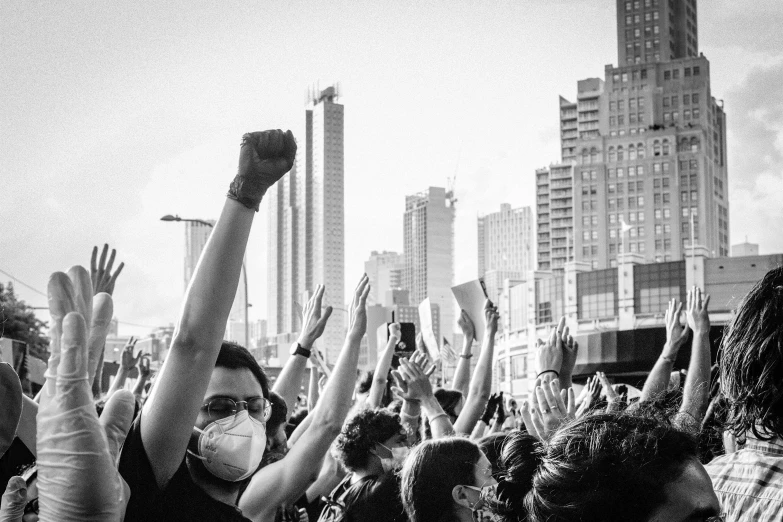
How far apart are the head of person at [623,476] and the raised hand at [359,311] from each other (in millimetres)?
1932

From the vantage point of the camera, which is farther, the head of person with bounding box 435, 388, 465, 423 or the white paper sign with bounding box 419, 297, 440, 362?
the white paper sign with bounding box 419, 297, 440, 362

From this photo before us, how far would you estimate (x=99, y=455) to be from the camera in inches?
74.8

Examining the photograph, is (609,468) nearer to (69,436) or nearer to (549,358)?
(69,436)

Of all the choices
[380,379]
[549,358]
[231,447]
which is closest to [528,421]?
[549,358]

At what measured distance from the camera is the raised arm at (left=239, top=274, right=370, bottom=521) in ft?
11.3

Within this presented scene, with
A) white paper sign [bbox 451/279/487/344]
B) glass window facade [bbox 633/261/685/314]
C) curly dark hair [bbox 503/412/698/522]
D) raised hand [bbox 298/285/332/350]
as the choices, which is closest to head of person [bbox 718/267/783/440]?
curly dark hair [bbox 503/412/698/522]

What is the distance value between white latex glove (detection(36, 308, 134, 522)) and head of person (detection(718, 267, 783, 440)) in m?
1.63

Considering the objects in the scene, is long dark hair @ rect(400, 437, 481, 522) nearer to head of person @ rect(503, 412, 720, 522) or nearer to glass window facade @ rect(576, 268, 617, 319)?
head of person @ rect(503, 412, 720, 522)

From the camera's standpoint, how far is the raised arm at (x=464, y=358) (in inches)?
321

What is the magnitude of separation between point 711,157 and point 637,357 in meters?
137

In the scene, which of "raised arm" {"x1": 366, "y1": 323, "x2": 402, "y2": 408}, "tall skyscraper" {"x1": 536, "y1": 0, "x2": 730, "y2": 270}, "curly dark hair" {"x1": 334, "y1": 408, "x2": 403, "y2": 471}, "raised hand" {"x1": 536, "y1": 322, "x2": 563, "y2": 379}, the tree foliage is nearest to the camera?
"raised hand" {"x1": 536, "y1": 322, "x2": 563, "y2": 379}

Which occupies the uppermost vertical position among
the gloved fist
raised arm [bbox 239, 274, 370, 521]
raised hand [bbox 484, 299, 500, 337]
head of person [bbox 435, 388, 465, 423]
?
the gloved fist

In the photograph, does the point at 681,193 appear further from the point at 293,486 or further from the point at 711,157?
the point at 293,486

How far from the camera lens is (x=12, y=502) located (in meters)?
2.51
